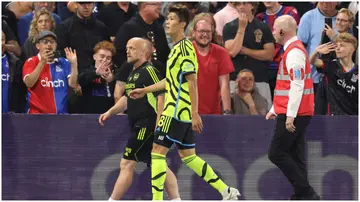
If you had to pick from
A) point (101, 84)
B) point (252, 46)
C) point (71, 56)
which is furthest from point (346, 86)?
point (71, 56)

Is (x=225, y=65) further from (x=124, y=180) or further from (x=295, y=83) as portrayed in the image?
(x=124, y=180)

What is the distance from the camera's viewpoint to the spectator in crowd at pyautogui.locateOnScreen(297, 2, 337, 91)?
12672 millimetres

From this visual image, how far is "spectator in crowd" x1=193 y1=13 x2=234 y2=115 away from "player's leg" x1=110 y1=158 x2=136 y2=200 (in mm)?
1301

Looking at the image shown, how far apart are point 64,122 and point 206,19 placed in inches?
79.6

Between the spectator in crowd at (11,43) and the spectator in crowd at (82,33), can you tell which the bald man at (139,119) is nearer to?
the spectator in crowd at (82,33)

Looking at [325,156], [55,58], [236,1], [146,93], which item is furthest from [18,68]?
[325,156]

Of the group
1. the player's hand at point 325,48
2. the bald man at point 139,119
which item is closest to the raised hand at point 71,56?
the bald man at point 139,119

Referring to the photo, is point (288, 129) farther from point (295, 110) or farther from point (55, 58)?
point (55, 58)

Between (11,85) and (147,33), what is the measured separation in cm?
182

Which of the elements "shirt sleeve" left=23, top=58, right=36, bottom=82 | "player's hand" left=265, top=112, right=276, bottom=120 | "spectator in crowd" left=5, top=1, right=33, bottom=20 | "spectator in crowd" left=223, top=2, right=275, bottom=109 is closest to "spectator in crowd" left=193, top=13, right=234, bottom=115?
"spectator in crowd" left=223, top=2, right=275, bottom=109

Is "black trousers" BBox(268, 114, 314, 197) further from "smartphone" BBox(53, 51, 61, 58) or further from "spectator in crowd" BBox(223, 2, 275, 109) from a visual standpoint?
"smartphone" BBox(53, 51, 61, 58)

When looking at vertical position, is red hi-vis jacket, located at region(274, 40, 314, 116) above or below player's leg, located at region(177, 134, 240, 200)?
above

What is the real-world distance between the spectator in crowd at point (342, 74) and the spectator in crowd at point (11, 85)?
3.55 m

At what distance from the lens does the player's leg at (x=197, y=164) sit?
10.4 metres
